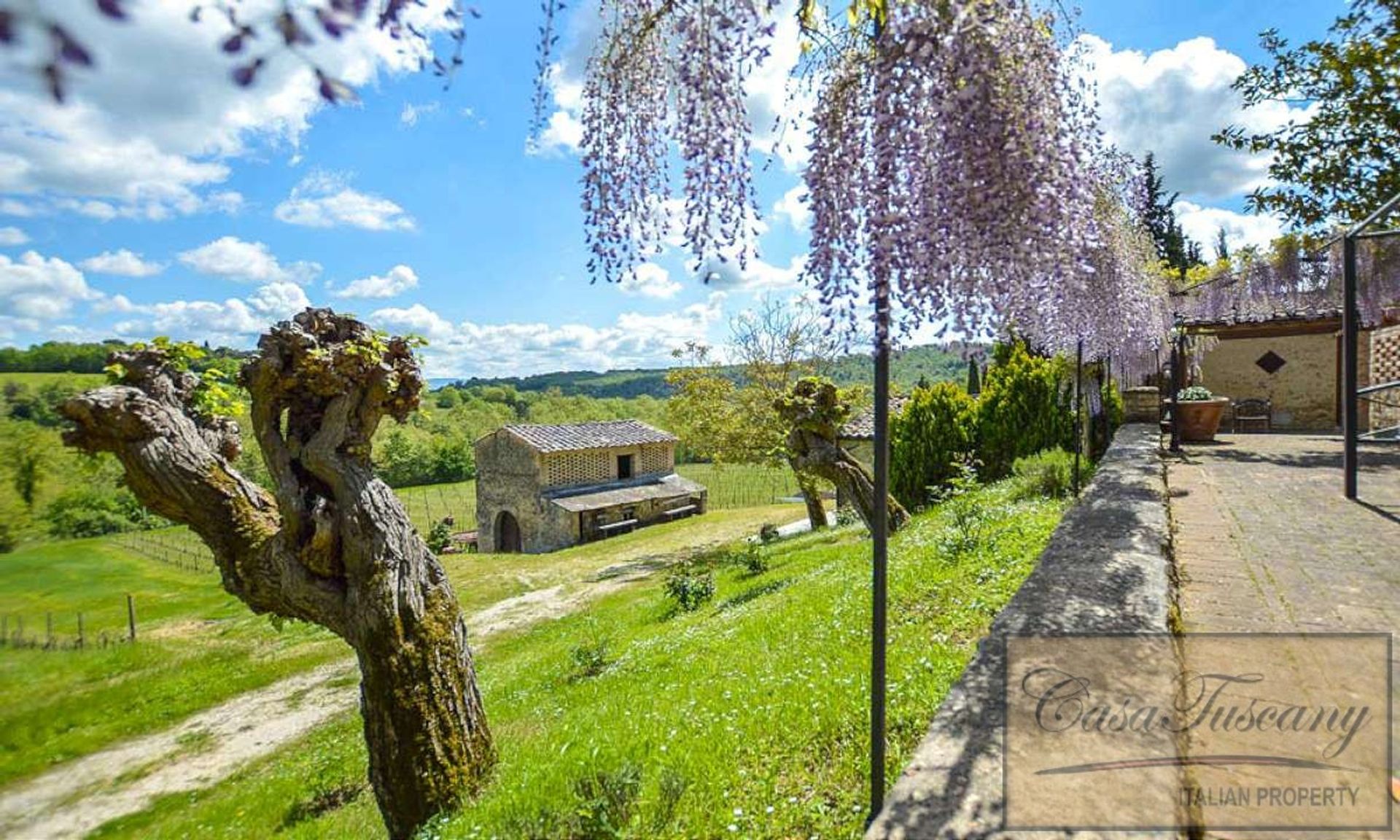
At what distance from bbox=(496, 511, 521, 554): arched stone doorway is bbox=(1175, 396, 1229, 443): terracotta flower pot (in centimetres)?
2747

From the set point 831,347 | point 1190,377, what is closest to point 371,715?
point 831,347

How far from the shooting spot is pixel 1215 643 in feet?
8.16

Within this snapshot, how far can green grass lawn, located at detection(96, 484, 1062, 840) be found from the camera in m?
2.85

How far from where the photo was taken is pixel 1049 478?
341 inches

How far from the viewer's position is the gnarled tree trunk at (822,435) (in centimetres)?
1110

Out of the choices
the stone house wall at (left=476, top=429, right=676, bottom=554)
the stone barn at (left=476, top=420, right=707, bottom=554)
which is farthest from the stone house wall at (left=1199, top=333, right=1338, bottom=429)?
the stone house wall at (left=476, top=429, right=676, bottom=554)

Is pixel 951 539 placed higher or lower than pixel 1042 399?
lower

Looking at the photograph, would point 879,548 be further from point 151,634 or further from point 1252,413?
point 151,634

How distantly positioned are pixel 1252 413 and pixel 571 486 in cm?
2522

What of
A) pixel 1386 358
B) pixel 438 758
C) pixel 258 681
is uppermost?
pixel 1386 358

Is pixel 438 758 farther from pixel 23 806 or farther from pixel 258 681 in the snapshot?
pixel 258 681

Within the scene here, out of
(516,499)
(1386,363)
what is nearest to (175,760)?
→ (1386,363)

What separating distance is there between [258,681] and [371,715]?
430 inches

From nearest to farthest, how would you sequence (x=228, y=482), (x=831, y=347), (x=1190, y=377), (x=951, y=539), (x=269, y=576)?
(x=831, y=347)
(x=269, y=576)
(x=228, y=482)
(x=951, y=539)
(x=1190, y=377)
